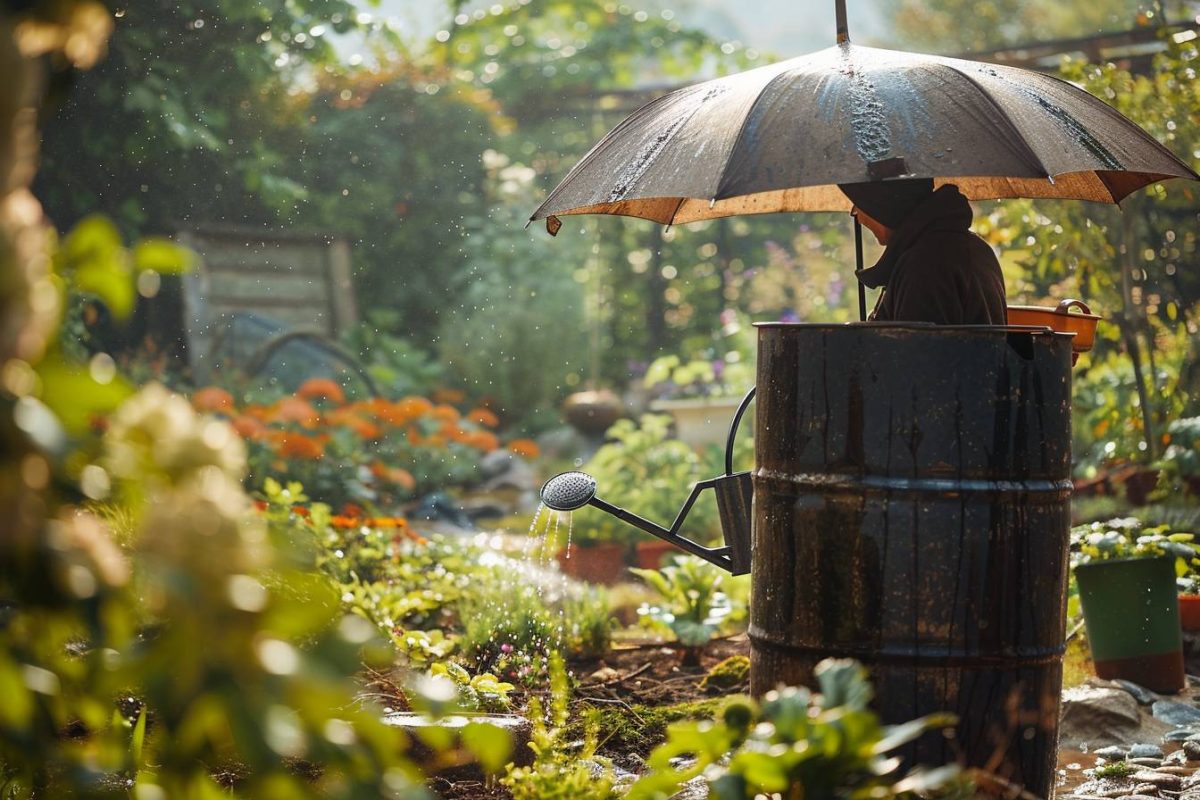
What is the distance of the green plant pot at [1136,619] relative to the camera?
13.2ft

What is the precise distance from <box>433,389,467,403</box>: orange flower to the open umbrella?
228 inches

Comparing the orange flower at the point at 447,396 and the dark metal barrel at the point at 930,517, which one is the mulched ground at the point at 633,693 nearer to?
the dark metal barrel at the point at 930,517

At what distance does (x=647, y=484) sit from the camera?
6656 millimetres

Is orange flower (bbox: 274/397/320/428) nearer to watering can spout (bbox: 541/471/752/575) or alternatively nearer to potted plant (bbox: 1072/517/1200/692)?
watering can spout (bbox: 541/471/752/575)

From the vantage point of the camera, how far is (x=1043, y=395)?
2652 millimetres

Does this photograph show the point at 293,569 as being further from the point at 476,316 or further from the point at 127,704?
the point at 476,316

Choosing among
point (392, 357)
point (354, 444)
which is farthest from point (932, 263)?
point (392, 357)

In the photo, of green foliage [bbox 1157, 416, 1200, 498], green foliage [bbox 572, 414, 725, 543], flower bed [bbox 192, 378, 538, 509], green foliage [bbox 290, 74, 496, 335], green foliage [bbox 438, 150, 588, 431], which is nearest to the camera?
green foliage [bbox 1157, 416, 1200, 498]

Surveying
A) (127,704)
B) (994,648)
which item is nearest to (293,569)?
(994,648)

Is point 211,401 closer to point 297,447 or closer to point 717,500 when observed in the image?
point 297,447

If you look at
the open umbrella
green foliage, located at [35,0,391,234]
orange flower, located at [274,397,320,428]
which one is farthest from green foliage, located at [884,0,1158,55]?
the open umbrella

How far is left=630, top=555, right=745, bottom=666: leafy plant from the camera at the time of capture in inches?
178

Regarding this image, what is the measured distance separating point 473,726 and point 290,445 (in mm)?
5083

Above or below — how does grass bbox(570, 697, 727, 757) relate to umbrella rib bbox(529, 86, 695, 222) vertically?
below
